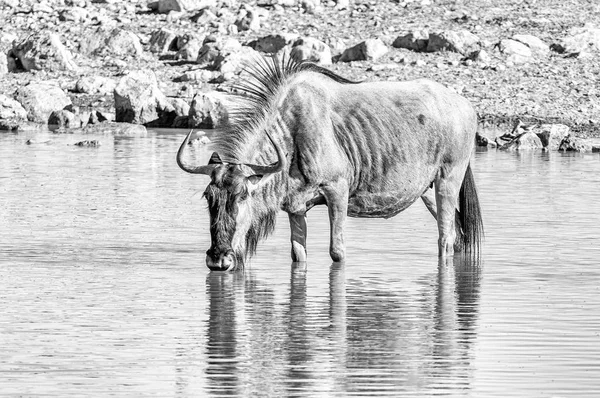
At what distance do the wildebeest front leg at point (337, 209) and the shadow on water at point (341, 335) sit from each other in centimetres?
26

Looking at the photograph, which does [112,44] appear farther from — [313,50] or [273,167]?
[273,167]

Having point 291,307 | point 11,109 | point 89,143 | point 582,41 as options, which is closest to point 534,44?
point 582,41

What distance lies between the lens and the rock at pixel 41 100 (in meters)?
31.5

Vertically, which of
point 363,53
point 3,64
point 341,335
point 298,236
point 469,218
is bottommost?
point 341,335

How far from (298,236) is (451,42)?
23.2 meters

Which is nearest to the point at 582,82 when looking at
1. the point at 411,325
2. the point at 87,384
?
the point at 411,325

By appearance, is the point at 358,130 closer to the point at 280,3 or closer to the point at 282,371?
the point at 282,371

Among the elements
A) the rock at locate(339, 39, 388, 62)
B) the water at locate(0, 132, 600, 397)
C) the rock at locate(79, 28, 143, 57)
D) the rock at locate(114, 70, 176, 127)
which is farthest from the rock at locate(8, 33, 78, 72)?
the water at locate(0, 132, 600, 397)

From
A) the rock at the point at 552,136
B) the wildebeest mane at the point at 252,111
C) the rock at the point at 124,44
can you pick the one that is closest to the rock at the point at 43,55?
the rock at the point at 124,44

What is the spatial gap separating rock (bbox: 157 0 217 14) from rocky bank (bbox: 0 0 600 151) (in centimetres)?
4

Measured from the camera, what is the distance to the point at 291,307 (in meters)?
10.6

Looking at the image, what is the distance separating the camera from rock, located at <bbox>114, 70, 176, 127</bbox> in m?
30.7

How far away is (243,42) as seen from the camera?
121ft

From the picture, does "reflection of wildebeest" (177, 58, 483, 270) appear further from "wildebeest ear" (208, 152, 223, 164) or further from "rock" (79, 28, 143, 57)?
"rock" (79, 28, 143, 57)
